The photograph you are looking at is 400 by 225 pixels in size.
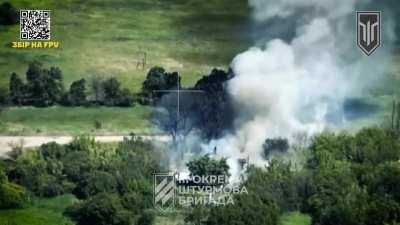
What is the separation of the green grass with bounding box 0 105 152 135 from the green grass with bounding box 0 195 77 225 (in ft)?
1.62

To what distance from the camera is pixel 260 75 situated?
6.36 meters

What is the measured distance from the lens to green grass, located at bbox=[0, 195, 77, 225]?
250 inches

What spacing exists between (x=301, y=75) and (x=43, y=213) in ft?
6.96

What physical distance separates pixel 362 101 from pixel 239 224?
1.26 metres

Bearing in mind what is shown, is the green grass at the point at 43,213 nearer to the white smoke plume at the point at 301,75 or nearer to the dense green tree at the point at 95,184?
the dense green tree at the point at 95,184

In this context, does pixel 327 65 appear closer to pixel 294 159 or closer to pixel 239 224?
pixel 294 159

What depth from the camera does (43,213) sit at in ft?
20.8

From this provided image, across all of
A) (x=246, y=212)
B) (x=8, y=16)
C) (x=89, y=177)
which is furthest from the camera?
(x=8, y=16)

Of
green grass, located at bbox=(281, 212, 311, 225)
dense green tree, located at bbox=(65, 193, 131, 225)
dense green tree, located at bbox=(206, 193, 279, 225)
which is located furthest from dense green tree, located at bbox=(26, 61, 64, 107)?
green grass, located at bbox=(281, 212, 311, 225)

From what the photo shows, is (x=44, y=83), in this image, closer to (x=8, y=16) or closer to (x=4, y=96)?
(x=4, y=96)

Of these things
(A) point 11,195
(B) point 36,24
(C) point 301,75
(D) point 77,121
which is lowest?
(A) point 11,195

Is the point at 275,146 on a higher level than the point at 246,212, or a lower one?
higher
